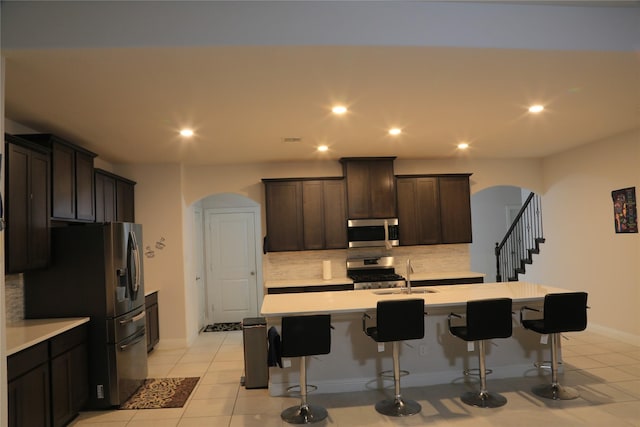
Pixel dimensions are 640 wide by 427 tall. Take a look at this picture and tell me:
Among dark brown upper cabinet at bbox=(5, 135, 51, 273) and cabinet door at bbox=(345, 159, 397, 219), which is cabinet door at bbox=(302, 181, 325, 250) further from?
dark brown upper cabinet at bbox=(5, 135, 51, 273)

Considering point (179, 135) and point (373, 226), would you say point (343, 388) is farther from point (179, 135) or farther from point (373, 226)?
point (179, 135)

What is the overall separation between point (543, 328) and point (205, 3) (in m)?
3.71

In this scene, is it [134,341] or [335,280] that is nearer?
[134,341]

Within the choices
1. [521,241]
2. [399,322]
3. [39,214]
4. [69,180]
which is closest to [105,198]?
[69,180]

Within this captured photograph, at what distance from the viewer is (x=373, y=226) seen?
251 inches

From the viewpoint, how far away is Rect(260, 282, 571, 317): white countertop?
3.78m

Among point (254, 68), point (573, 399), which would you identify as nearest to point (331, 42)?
point (254, 68)

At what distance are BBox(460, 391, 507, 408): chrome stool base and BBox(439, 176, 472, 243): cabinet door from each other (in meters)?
2.93

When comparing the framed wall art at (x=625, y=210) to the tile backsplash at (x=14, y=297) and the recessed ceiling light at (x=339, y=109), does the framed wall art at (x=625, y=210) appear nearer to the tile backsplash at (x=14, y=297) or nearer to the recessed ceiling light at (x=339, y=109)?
the recessed ceiling light at (x=339, y=109)

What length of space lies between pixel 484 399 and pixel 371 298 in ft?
4.32

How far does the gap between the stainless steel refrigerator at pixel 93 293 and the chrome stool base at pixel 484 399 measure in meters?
3.21

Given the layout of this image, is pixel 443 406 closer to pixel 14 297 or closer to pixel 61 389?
pixel 61 389

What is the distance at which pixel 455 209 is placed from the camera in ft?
21.7

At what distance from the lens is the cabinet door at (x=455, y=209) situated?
21.6 feet
